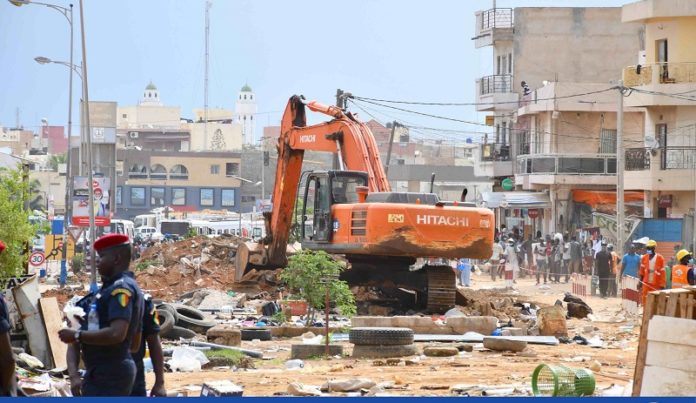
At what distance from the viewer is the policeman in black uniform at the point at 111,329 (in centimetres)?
971

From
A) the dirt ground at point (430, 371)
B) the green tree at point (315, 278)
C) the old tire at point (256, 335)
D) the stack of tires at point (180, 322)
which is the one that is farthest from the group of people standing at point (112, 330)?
the green tree at point (315, 278)

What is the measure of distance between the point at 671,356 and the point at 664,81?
3807 centimetres

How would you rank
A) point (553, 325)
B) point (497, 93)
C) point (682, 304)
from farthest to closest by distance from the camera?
point (497, 93) → point (553, 325) → point (682, 304)

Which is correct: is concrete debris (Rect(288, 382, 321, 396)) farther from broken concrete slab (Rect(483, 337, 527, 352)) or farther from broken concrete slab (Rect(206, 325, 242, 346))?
broken concrete slab (Rect(206, 325, 242, 346))

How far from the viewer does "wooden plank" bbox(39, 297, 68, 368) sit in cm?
1858

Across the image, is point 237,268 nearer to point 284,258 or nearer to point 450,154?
point 284,258

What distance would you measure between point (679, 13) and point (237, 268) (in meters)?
20.5

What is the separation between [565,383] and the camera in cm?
1565

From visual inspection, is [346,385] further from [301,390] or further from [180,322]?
[180,322]

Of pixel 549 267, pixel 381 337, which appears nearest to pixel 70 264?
pixel 549 267

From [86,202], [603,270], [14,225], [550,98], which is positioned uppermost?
[550,98]

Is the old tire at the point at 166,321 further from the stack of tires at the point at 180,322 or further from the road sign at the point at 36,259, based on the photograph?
the road sign at the point at 36,259

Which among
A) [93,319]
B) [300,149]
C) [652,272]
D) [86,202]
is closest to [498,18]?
[86,202]

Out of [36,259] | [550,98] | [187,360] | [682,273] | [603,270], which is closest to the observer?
[187,360]
